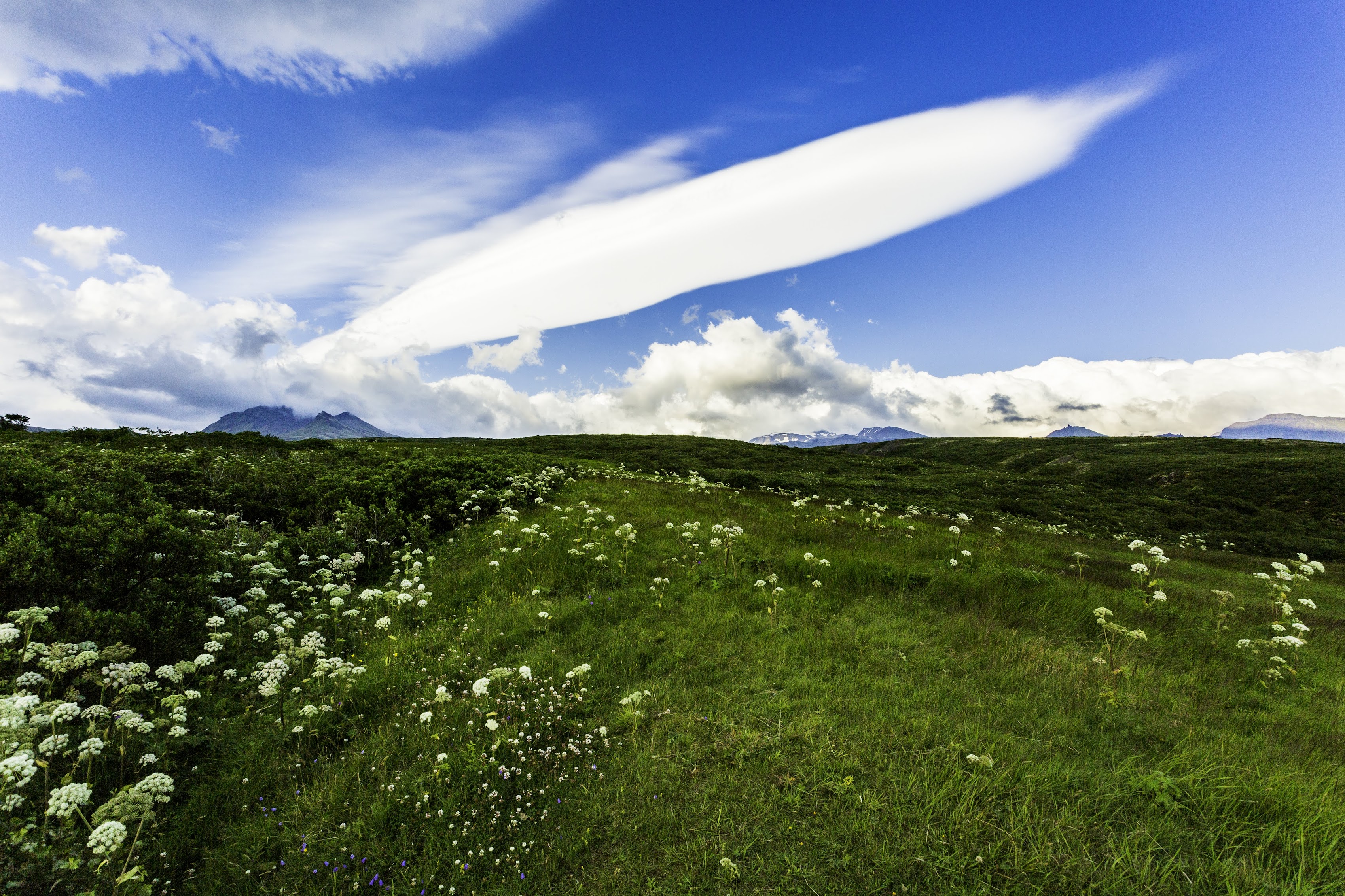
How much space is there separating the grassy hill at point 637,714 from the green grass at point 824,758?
4 centimetres

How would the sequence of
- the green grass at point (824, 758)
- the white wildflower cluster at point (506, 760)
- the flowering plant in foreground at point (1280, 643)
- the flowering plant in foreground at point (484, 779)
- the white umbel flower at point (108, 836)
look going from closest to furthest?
1. the white umbel flower at point (108, 836)
2. the green grass at point (824, 758)
3. the flowering plant in foreground at point (484, 779)
4. the white wildflower cluster at point (506, 760)
5. the flowering plant in foreground at point (1280, 643)

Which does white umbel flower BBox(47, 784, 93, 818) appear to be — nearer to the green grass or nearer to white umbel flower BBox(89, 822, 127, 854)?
white umbel flower BBox(89, 822, 127, 854)

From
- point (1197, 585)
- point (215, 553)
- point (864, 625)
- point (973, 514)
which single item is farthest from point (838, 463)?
point (215, 553)

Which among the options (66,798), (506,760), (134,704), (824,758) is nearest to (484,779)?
(506,760)

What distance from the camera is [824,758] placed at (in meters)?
5.22

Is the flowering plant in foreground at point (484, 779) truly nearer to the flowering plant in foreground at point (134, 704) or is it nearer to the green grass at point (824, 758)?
the green grass at point (824, 758)

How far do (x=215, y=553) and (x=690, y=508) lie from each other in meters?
11.5

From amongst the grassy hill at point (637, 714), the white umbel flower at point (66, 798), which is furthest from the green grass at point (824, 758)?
the white umbel flower at point (66, 798)

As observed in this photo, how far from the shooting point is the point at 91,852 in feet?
13.7

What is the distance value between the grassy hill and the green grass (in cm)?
4

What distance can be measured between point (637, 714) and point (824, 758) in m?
2.16

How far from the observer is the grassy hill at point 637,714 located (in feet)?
14.0

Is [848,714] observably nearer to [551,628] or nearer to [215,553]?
[551,628]

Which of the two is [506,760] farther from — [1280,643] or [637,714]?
[1280,643]
